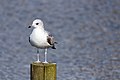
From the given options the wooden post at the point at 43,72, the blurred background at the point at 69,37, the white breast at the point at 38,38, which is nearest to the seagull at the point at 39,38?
the white breast at the point at 38,38

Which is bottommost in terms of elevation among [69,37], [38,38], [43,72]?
[43,72]

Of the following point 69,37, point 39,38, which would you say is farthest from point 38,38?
point 69,37

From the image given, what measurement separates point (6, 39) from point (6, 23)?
2.33m

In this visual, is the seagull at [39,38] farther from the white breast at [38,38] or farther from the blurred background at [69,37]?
the blurred background at [69,37]

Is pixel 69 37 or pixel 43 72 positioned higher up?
pixel 69 37

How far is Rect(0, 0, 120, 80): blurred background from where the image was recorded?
39.7 feet

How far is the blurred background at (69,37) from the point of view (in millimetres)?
12102

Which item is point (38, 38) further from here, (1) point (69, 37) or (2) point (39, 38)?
(1) point (69, 37)

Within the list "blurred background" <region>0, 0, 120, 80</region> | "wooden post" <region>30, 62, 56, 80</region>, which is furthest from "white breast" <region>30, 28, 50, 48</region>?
"blurred background" <region>0, 0, 120, 80</region>

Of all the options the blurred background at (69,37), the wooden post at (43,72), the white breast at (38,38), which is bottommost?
the wooden post at (43,72)

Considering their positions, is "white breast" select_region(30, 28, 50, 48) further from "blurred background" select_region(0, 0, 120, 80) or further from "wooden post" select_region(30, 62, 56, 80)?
"blurred background" select_region(0, 0, 120, 80)

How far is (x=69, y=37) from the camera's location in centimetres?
1552

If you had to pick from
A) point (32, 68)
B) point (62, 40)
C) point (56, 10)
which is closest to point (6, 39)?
point (62, 40)

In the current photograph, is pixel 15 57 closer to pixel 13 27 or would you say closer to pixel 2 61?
pixel 2 61
